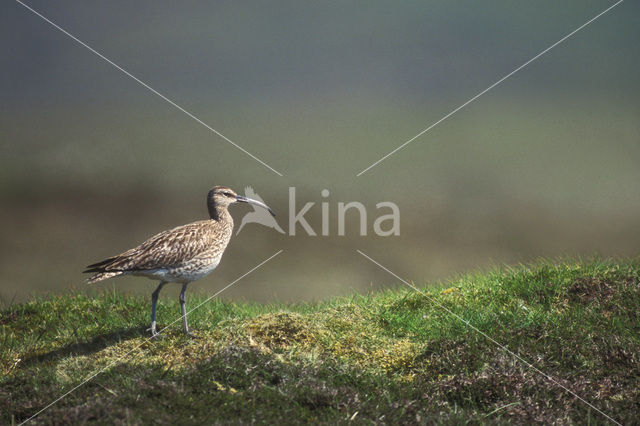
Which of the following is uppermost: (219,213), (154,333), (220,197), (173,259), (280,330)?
(220,197)

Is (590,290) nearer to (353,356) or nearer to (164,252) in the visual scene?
(353,356)

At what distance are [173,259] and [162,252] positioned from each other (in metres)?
0.21

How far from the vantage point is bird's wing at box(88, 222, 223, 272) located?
31.6 feet

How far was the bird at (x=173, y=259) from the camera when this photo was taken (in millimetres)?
9641

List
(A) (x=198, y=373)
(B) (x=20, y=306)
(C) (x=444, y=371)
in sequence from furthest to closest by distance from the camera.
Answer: (B) (x=20, y=306) → (C) (x=444, y=371) → (A) (x=198, y=373)

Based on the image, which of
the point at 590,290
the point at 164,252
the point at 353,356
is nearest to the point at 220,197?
the point at 164,252

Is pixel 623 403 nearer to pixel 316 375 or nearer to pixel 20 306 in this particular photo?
pixel 316 375

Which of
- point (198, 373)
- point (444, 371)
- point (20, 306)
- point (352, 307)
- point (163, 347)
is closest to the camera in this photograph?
point (198, 373)

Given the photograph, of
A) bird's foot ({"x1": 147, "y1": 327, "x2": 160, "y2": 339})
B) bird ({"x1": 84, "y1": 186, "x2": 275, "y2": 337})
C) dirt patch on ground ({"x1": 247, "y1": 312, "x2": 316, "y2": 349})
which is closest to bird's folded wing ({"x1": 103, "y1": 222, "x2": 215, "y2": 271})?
bird ({"x1": 84, "y1": 186, "x2": 275, "y2": 337})

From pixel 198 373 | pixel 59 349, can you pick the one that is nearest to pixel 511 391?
pixel 198 373

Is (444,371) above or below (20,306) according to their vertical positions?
above

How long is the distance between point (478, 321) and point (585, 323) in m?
1.54

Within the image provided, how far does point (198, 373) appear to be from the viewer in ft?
22.7

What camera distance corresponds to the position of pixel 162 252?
9.77 meters
